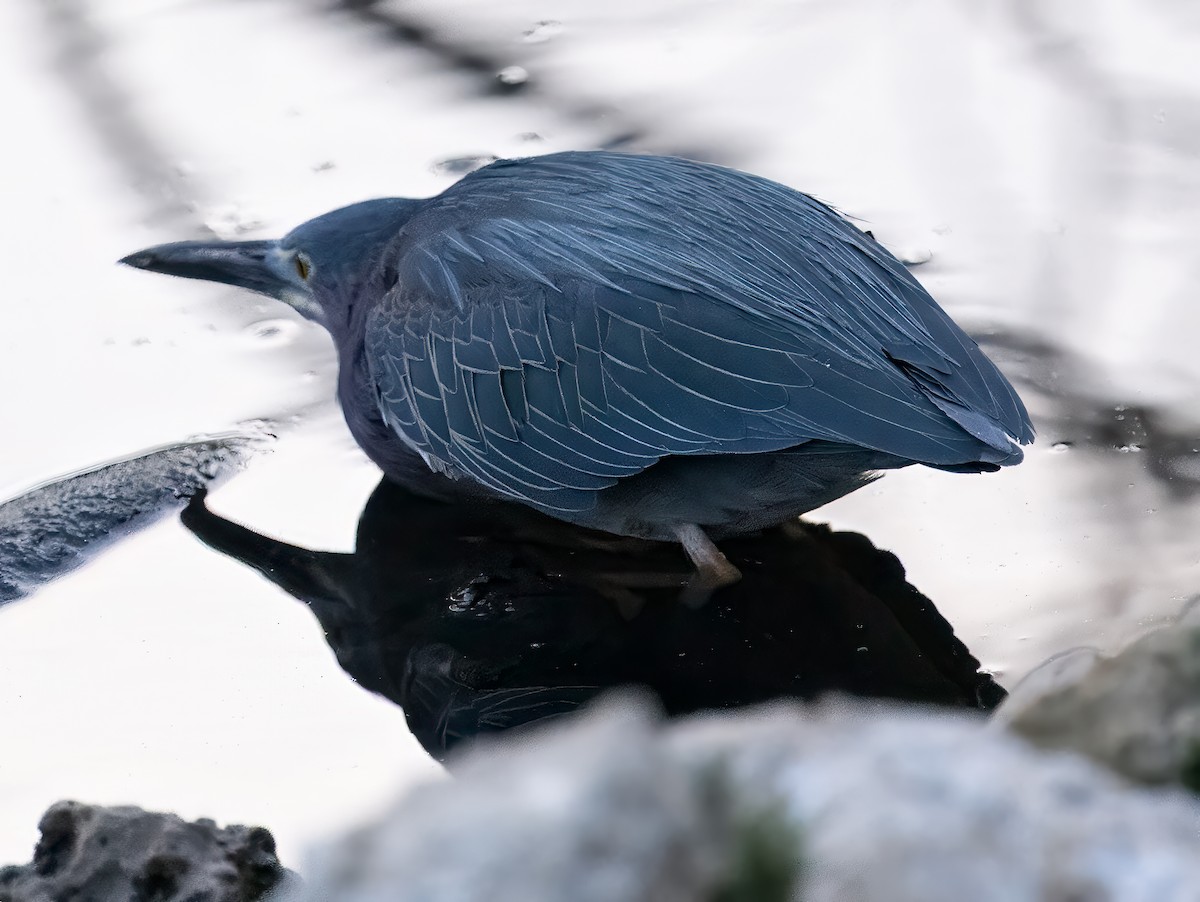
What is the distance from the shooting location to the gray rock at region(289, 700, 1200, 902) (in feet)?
1.96

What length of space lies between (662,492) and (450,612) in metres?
0.45

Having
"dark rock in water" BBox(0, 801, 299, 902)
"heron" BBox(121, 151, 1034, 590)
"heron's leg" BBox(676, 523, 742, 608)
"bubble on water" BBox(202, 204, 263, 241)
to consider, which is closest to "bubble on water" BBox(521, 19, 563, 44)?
"bubble on water" BBox(202, 204, 263, 241)

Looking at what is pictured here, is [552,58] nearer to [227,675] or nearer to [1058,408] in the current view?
[1058,408]

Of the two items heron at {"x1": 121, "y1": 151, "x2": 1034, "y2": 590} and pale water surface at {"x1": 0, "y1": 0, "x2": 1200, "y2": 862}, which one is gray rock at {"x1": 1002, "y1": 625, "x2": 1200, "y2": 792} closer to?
pale water surface at {"x1": 0, "y1": 0, "x2": 1200, "y2": 862}

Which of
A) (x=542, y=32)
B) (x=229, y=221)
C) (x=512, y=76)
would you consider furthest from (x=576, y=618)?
(x=542, y=32)

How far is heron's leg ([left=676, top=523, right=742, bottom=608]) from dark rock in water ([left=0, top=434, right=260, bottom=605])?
994mm

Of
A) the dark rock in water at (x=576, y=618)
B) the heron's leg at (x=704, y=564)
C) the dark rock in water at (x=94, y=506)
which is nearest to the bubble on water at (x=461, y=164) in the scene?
the dark rock in water at (x=94, y=506)

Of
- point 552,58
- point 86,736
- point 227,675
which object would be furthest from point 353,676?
point 552,58

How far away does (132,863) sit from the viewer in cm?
182

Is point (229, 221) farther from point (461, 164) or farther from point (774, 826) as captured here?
point (774, 826)

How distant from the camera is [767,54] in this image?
4602mm

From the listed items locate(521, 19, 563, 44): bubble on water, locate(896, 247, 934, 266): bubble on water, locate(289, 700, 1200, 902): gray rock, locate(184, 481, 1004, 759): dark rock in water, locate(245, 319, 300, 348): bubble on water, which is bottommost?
locate(184, 481, 1004, 759): dark rock in water

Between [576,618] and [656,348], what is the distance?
0.50 m

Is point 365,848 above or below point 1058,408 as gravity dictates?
above
